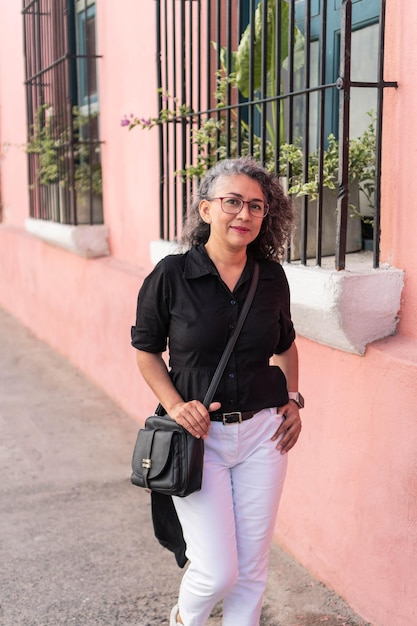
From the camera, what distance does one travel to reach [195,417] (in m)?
2.49

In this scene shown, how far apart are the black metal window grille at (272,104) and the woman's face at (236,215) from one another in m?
0.55

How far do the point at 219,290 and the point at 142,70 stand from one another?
10.7 feet

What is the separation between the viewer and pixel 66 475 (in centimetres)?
478

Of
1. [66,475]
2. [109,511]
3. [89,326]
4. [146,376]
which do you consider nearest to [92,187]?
[89,326]

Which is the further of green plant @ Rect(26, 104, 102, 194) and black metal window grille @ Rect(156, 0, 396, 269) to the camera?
green plant @ Rect(26, 104, 102, 194)

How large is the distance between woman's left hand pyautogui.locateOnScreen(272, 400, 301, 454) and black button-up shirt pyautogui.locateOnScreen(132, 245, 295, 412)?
0.10 meters

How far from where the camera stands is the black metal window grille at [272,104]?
3.05 m

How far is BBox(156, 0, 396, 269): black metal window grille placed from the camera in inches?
120

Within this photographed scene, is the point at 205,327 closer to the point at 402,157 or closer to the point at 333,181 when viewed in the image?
the point at 402,157

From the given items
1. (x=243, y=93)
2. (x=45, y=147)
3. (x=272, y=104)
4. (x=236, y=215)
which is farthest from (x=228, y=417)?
(x=45, y=147)

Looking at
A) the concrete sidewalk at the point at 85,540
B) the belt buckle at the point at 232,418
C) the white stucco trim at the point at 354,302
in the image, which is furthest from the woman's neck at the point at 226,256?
the concrete sidewalk at the point at 85,540

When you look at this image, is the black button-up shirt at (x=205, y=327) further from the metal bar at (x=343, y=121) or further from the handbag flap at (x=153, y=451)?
the metal bar at (x=343, y=121)

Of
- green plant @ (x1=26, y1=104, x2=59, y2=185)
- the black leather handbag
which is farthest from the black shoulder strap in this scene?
green plant @ (x1=26, y1=104, x2=59, y2=185)

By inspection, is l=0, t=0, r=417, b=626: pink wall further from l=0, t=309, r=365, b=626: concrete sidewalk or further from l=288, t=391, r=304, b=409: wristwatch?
Result: l=288, t=391, r=304, b=409: wristwatch
